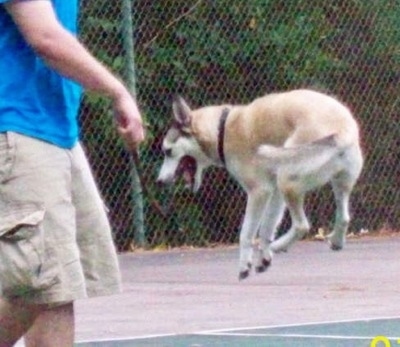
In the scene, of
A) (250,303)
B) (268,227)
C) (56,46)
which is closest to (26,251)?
(56,46)

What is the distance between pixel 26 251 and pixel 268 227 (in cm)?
698

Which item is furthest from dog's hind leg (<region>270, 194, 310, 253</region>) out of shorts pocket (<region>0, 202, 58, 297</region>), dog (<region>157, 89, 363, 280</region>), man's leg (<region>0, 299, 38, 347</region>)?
shorts pocket (<region>0, 202, 58, 297</region>)

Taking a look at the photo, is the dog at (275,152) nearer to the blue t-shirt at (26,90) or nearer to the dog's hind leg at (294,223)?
the dog's hind leg at (294,223)

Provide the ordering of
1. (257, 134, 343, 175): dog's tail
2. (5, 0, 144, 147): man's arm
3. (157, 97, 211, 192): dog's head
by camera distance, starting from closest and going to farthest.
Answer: (5, 0, 144, 147): man's arm, (257, 134, 343, 175): dog's tail, (157, 97, 211, 192): dog's head

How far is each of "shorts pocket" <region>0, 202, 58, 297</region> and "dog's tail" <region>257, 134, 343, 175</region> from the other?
6249mm

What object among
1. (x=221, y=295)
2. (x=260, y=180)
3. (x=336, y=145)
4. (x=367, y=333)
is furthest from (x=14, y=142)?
(x=260, y=180)

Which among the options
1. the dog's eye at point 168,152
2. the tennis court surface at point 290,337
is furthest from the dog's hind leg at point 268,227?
the tennis court surface at point 290,337

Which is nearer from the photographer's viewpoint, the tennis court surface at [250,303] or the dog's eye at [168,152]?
the tennis court surface at [250,303]

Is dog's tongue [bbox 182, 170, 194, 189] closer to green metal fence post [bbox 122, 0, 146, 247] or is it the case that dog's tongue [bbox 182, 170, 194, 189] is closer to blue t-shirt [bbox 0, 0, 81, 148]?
green metal fence post [bbox 122, 0, 146, 247]

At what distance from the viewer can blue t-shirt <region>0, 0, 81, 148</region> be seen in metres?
4.86

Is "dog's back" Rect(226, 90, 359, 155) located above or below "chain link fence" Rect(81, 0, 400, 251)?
above

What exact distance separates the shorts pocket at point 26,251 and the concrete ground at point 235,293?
2.99 meters

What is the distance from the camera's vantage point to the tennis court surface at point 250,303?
769 cm

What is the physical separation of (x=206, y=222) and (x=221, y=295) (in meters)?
4.67
